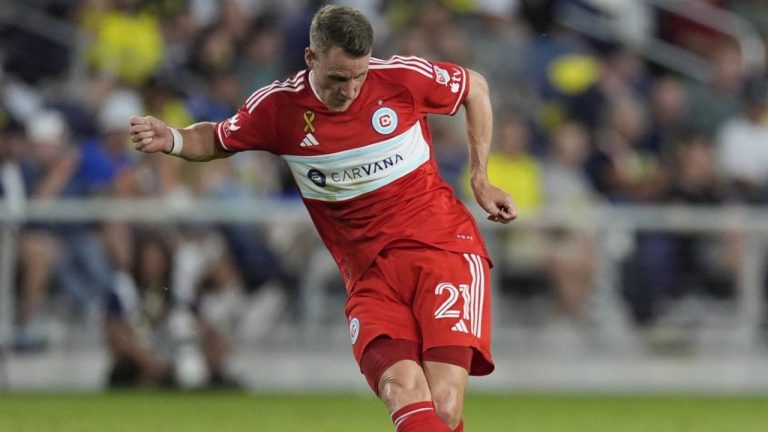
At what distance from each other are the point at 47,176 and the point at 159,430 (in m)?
3.88

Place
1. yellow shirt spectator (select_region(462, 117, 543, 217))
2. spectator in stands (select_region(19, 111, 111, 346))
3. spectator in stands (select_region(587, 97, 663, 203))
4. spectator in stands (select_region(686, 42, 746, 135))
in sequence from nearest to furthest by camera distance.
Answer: spectator in stands (select_region(19, 111, 111, 346)) → yellow shirt spectator (select_region(462, 117, 543, 217)) → spectator in stands (select_region(587, 97, 663, 203)) → spectator in stands (select_region(686, 42, 746, 135))

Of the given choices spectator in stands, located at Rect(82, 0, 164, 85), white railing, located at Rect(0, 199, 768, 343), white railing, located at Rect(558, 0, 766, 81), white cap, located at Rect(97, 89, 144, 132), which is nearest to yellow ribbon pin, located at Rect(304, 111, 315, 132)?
white railing, located at Rect(0, 199, 768, 343)

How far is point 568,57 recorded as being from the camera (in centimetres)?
1680

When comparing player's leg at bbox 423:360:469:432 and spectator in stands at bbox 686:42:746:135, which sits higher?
spectator in stands at bbox 686:42:746:135

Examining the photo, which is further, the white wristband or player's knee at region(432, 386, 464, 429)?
the white wristband

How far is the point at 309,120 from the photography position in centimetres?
711

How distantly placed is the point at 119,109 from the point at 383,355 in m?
8.46

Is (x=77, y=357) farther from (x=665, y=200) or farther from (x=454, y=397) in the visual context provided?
(x=454, y=397)

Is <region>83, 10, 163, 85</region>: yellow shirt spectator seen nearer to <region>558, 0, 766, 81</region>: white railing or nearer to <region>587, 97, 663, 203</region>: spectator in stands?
<region>587, 97, 663, 203</region>: spectator in stands

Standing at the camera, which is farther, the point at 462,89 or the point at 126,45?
the point at 126,45

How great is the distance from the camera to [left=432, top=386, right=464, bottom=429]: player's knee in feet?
22.4

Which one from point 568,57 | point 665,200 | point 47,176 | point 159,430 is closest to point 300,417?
point 159,430

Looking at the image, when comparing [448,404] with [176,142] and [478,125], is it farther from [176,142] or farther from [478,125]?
[176,142]

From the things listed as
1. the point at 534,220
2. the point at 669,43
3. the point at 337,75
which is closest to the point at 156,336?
the point at 534,220
